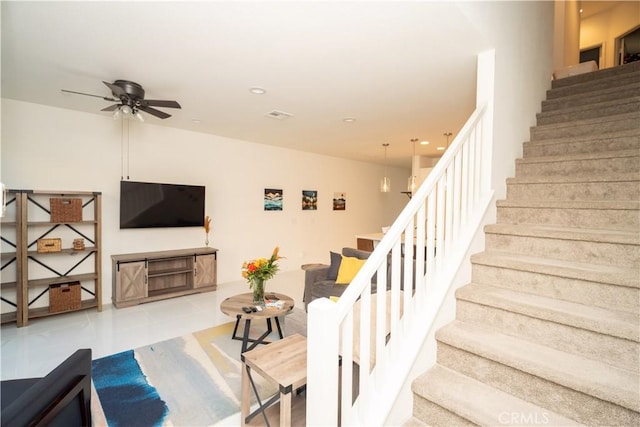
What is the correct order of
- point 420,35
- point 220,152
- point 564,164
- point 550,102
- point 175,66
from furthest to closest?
point 220,152 < point 550,102 < point 175,66 < point 564,164 < point 420,35

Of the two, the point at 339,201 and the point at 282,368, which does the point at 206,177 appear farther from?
the point at 282,368

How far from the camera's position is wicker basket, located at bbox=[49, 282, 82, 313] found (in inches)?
144

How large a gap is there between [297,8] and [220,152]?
3.88 m

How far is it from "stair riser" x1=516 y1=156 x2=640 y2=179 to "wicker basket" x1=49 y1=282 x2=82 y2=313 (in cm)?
510

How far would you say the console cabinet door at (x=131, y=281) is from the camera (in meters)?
4.04

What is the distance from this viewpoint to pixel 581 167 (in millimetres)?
2330

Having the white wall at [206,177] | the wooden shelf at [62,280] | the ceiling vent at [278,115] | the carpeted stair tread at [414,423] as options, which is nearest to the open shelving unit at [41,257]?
the wooden shelf at [62,280]

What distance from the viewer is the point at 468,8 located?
6.26 feet

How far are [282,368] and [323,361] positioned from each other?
613 mm

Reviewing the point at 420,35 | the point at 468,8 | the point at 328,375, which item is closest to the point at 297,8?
the point at 420,35

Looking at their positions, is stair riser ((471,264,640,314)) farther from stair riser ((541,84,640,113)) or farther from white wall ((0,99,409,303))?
white wall ((0,99,409,303))

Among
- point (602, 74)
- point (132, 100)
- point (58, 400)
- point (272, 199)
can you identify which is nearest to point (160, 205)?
point (132, 100)

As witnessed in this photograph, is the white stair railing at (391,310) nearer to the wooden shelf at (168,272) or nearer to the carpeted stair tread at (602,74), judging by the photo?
the carpeted stair tread at (602,74)

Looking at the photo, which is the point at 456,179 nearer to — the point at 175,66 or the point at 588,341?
the point at 588,341
